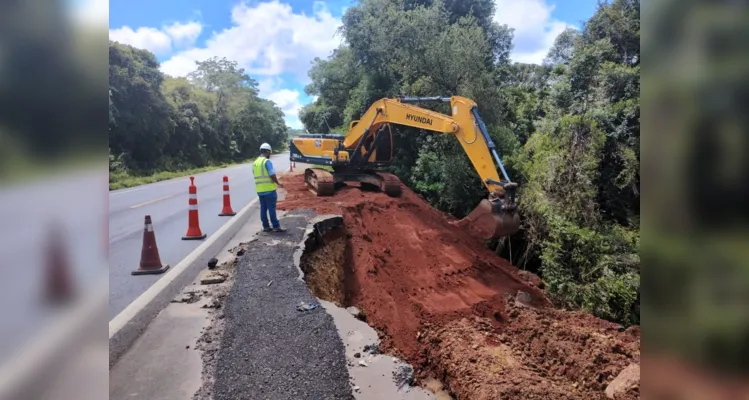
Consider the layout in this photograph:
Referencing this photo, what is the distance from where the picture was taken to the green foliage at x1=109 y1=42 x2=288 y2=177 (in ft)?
78.3

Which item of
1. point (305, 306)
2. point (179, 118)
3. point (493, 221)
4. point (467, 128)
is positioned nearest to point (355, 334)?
point (305, 306)

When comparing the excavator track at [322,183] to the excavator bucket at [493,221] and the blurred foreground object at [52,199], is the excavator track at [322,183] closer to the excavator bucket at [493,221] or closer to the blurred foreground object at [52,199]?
the excavator bucket at [493,221]

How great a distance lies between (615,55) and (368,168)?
772 centimetres

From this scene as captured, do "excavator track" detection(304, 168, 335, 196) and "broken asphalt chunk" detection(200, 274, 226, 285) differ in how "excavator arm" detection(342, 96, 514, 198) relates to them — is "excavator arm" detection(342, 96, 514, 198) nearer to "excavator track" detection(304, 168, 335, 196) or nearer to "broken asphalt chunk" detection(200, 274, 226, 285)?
"excavator track" detection(304, 168, 335, 196)

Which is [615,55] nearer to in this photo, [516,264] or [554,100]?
[554,100]

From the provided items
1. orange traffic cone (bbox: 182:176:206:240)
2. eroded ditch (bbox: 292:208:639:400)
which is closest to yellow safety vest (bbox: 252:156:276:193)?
eroded ditch (bbox: 292:208:639:400)

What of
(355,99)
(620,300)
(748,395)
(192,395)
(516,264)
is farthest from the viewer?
(355,99)

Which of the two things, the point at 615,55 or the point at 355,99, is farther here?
the point at 355,99

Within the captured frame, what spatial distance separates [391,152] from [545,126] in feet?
14.5

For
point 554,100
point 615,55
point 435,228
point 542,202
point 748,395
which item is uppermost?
point 615,55

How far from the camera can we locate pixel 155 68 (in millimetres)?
27609

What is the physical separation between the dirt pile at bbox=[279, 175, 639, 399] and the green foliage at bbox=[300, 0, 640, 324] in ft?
3.64

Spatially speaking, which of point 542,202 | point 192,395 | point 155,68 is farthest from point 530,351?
point 155,68

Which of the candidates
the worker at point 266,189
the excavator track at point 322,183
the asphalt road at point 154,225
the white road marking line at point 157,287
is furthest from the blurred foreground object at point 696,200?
the excavator track at point 322,183
